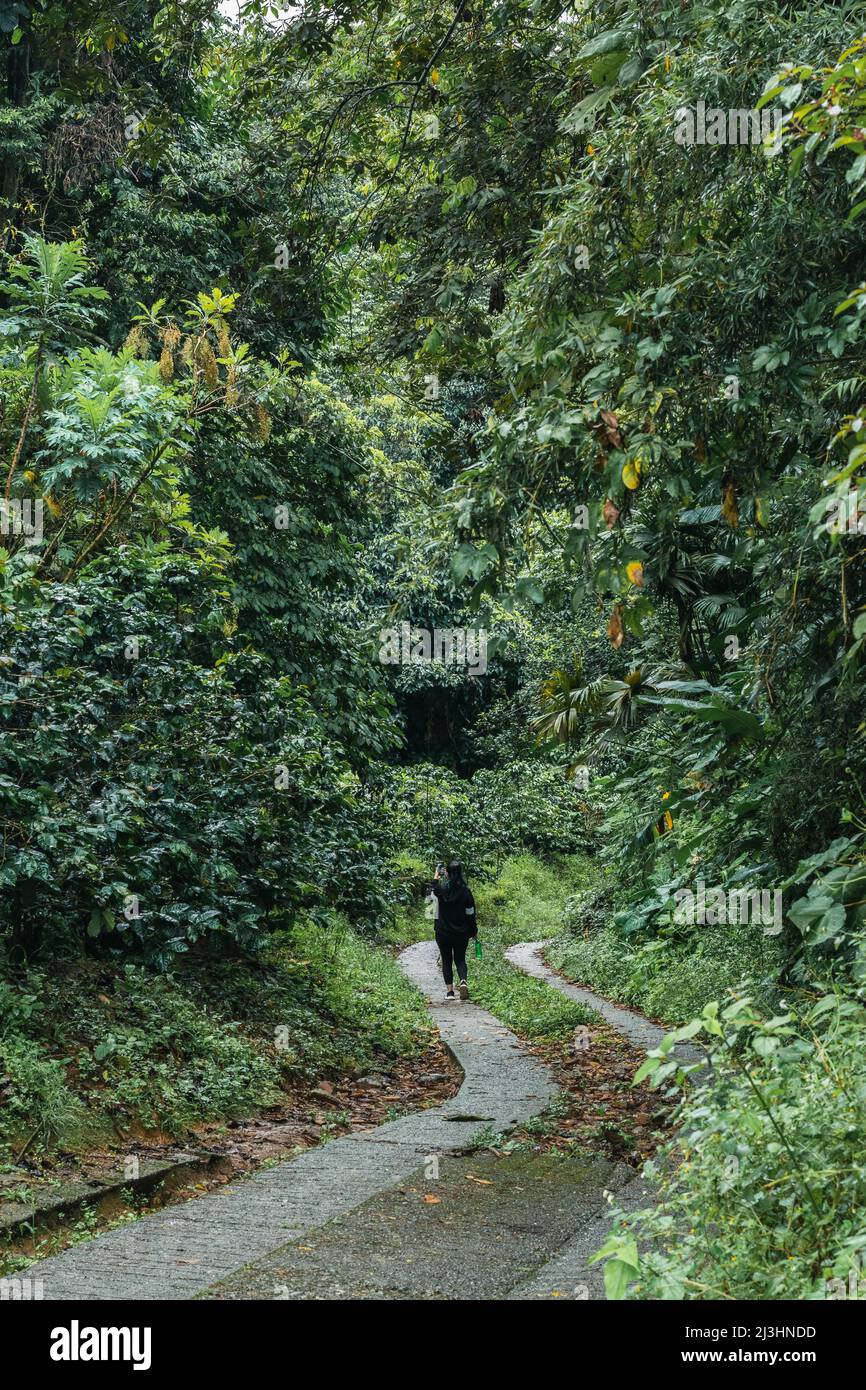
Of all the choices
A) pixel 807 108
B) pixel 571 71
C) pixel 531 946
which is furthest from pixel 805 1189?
pixel 531 946

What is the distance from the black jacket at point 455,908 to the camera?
1359cm

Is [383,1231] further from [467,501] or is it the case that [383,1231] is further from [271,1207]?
[467,501]

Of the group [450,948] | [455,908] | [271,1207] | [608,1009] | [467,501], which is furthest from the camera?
[450,948]

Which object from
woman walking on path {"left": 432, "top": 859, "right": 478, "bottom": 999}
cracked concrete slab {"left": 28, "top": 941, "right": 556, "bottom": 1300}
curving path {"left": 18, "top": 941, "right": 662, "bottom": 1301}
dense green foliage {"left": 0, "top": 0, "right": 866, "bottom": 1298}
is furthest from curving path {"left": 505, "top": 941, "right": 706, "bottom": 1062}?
woman walking on path {"left": 432, "top": 859, "right": 478, "bottom": 999}

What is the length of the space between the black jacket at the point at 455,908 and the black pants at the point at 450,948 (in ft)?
0.30

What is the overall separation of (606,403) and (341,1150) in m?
4.47

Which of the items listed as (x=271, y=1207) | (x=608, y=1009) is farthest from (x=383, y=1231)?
(x=608, y=1009)

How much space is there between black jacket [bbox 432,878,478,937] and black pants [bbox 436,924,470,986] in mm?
92

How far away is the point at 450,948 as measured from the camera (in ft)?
46.2

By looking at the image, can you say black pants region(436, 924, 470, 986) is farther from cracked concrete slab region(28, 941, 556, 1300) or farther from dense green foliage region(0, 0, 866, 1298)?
cracked concrete slab region(28, 941, 556, 1300)

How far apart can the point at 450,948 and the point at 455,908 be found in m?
0.76

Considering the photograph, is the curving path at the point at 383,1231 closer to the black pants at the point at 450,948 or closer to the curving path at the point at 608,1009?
the curving path at the point at 608,1009

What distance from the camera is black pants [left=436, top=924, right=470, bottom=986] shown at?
1382 centimetres
